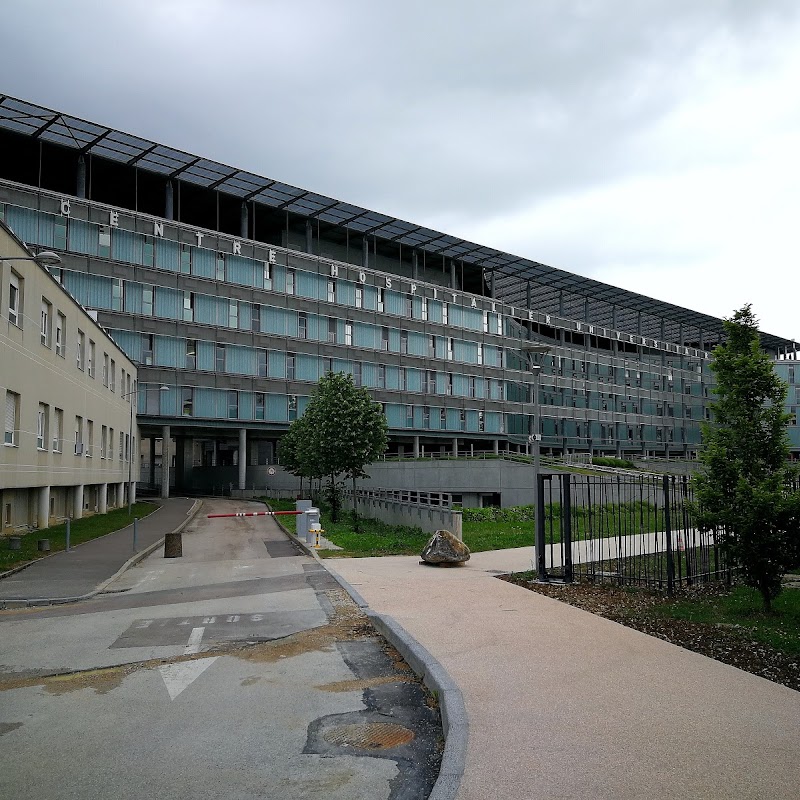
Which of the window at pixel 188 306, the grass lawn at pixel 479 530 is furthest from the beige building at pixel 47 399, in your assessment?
the window at pixel 188 306

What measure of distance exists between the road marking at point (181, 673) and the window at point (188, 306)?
49452 mm

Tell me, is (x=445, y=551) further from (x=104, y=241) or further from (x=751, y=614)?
(x=104, y=241)

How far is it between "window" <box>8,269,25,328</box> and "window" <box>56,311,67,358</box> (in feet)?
16.4

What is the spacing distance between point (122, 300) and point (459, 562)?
41.5 meters

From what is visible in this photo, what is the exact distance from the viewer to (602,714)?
6.98 meters

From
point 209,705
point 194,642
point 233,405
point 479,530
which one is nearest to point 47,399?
point 479,530

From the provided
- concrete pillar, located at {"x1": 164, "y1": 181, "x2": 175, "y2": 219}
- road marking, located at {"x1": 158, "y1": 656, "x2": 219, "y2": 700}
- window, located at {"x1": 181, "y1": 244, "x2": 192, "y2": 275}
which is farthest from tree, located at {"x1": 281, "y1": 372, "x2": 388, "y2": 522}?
road marking, located at {"x1": 158, "y1": 656, "x2": 219, "y2": 700}

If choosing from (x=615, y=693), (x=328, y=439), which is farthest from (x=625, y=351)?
(x=615, y=693)

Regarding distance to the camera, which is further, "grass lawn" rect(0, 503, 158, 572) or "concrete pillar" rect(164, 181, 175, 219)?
"concrete pillar" rect(164, 181, 175, 219)

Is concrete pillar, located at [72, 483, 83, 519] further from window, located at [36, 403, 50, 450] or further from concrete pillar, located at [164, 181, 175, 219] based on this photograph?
concrete pillar, located at [164, 181, 175, 219]

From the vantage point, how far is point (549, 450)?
3130 inches

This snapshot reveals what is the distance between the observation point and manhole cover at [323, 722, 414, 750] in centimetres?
664

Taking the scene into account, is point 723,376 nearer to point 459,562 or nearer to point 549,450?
point 459,562

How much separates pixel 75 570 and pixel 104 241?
38859 millimetres
